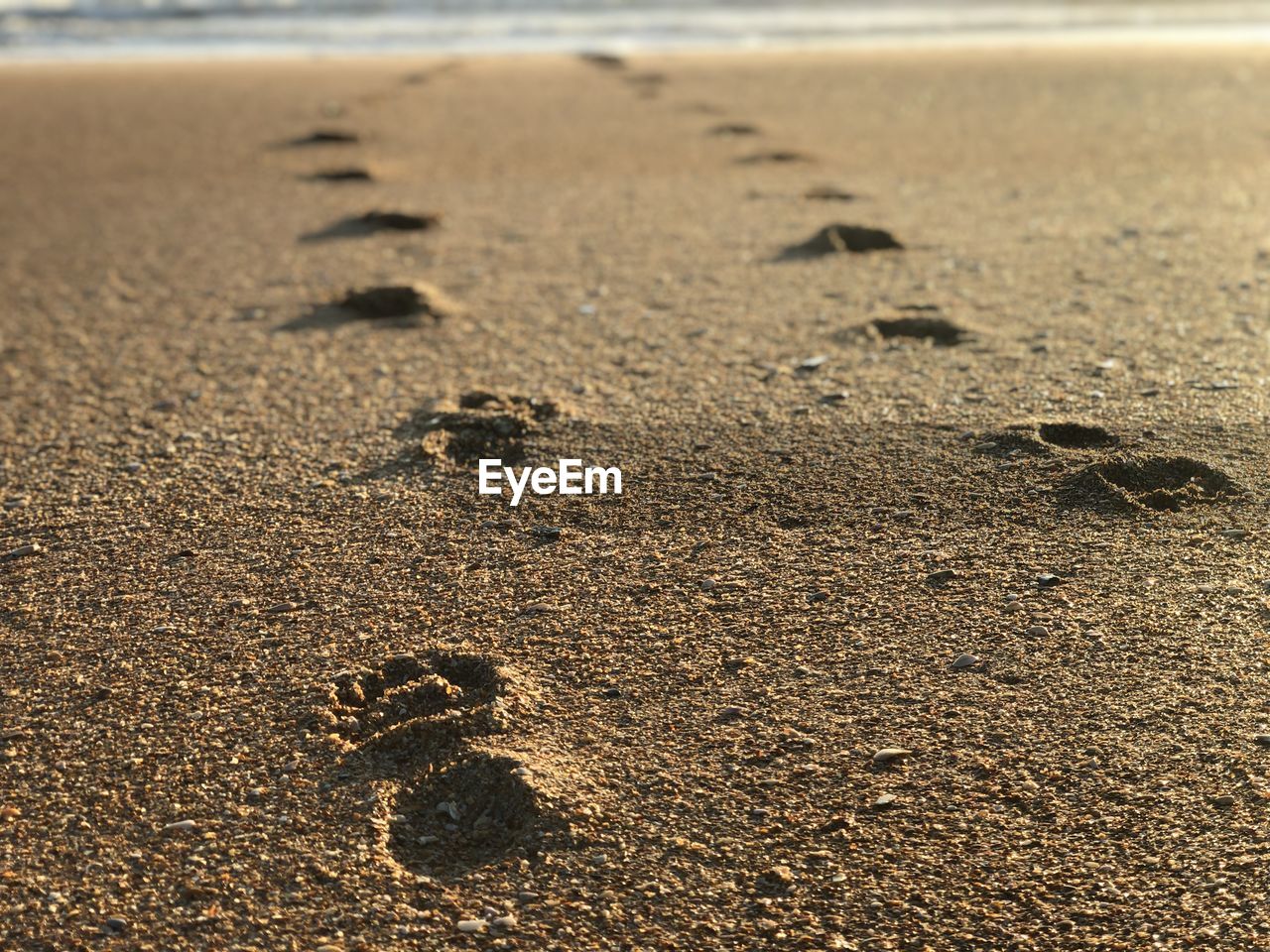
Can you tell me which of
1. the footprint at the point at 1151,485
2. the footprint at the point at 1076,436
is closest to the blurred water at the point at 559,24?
the footprint at the point at 1076,436

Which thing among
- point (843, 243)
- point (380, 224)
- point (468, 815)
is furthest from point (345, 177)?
point (468, 815)

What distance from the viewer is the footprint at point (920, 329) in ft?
13.2

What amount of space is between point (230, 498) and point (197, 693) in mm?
820

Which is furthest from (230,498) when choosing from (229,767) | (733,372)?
Result: (733,372)

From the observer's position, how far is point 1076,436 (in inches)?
128

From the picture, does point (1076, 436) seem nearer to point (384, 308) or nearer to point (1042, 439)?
point (1042, 439)

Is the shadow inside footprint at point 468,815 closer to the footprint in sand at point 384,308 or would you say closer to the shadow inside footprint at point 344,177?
the footprint in sand at point 384,308

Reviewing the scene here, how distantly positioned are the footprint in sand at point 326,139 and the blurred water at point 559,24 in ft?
16.7

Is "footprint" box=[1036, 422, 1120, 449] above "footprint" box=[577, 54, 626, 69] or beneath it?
beneath

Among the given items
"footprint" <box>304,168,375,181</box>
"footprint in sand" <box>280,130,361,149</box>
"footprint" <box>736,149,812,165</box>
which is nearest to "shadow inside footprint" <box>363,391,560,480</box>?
"footprint" <box>304,168,375,181</box>

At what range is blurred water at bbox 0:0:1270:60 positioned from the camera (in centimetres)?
1251

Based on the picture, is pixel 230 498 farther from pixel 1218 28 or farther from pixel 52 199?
pixel 1218 28

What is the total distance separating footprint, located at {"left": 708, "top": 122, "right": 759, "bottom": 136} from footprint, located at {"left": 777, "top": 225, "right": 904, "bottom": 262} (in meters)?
2.41

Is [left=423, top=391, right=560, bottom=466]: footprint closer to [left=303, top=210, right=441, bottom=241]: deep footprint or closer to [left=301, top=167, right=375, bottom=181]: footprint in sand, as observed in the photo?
[left=303, top=210, right=441, bottom=241]: deep footprint
